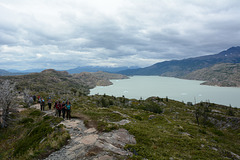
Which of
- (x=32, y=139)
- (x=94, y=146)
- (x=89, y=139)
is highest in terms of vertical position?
(x=94, y=146)

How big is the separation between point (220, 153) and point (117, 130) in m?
12.9

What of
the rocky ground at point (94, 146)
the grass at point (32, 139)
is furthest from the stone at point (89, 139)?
the grass at point (32, 139)

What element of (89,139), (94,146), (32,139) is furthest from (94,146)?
(32,139)

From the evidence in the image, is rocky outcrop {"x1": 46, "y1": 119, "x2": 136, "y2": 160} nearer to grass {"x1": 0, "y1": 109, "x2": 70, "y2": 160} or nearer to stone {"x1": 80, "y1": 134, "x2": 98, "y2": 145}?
stone {"x1": 80, "y1": 134, "x2": 98, "y2": 145}

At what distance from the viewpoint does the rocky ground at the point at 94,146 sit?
11.5 meters

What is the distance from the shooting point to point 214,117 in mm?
61500

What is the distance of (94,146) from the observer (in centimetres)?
1312

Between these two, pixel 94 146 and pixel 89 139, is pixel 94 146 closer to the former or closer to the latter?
pixel 94 146

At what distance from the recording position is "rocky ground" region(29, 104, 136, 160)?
11.5 metres

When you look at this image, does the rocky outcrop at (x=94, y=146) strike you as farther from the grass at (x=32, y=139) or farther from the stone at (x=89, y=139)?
the grass at (x=32, y=139)

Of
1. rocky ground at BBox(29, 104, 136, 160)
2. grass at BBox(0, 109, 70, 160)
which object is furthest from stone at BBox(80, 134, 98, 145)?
grass at BBox(0, 109, 70, 160)

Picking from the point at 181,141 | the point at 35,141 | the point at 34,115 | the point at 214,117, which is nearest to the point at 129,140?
the point at 181,141

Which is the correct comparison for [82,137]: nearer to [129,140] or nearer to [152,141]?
[129,140]

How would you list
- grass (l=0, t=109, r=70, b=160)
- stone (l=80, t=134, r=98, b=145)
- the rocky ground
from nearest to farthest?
the rocky ground < grass (l=0, t=109, r=70, b=160) < stone (l=80, t=134, r=98, b=145)
